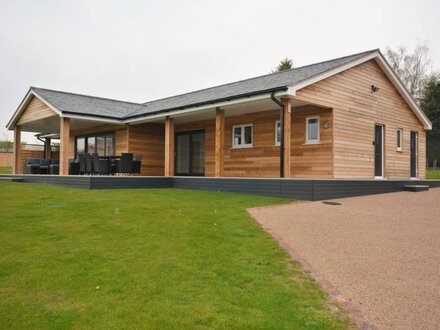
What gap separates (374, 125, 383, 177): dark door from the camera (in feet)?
47.7

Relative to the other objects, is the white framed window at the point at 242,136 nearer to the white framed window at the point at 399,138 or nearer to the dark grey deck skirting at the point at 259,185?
the dark grey deck skirting at the point at 259,185

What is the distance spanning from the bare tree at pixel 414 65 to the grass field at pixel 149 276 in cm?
3406

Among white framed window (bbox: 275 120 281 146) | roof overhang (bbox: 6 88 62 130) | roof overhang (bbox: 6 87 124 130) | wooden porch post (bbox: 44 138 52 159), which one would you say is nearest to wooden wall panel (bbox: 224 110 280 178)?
white framed window (bbox: 275 120 281 146)

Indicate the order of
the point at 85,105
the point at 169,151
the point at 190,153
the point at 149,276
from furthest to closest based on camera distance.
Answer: the point at 190,153 < the point at 85,105 < the point at 169,151 < the point at 149,276

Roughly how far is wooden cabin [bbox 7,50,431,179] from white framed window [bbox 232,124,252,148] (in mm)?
41

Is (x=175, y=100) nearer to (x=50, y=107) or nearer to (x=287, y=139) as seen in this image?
(x=50, y=107)

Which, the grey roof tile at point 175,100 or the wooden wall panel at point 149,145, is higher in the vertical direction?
the grey roof tile at point 175,100

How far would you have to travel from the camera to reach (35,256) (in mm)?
4410

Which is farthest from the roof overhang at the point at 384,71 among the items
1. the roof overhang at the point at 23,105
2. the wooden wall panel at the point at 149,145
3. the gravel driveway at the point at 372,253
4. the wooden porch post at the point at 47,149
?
the wooden porch post at the point at 47,149

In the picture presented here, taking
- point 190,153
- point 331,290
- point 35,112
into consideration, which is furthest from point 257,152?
point 331,290

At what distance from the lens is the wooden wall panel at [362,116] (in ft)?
41.0

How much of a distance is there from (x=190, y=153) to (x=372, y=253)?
13.3 metres

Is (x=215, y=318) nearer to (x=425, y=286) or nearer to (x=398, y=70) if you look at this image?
(x=425, y=286)

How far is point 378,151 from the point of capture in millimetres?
14695
